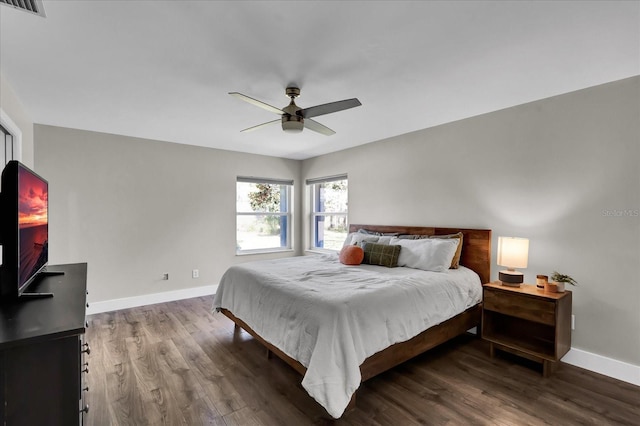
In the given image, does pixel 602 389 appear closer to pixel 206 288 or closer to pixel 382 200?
pixel 382 200

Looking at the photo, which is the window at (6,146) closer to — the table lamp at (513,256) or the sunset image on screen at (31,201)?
the sunset image on screen at (31,201)

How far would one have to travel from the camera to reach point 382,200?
14.4ft

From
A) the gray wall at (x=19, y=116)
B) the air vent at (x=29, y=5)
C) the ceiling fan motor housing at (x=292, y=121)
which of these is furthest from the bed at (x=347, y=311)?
the gray wall at (x=19, y=116)

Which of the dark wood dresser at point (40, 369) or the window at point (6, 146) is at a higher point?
the window at point (6, 146)

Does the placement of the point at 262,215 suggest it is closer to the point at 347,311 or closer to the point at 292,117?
the point at 292,117

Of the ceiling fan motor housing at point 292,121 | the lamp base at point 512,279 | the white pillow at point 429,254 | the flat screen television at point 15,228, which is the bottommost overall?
the lamp base at point 512,279

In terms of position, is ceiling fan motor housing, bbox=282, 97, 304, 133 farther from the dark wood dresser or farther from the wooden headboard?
the wooden headboard

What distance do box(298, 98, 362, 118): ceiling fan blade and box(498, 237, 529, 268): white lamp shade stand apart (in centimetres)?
186

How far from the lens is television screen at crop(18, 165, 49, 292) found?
135 centimetres

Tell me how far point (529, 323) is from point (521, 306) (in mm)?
518

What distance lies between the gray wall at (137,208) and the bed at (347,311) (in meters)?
1.64

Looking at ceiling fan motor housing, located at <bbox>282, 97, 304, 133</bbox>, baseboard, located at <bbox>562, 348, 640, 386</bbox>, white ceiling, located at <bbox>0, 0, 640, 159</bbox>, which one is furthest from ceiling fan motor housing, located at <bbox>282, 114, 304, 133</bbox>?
baseboard, located at <bbox>562, 348, 640, 386</bbox>

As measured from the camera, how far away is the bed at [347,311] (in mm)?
1896

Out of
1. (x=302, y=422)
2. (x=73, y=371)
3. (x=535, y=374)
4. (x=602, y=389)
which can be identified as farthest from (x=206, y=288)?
(x=602, y=389)
